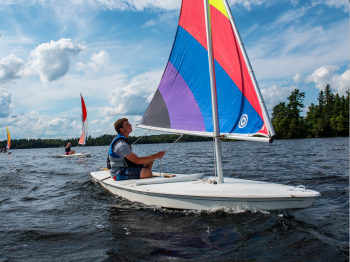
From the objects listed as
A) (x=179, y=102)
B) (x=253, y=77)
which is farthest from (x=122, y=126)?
(x=253, y=77)

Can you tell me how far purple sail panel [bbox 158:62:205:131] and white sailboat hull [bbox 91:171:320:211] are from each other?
1.42 m

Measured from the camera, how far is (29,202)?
6.46m

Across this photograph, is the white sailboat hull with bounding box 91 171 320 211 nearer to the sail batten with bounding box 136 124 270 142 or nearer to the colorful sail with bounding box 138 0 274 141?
the sail batten with bounding box 136 124 270 142

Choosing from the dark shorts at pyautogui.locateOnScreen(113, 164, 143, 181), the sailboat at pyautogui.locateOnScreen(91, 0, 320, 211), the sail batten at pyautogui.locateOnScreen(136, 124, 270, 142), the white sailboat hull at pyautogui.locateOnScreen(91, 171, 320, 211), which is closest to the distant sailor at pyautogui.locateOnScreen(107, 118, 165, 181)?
the dark shorts at pyautogui.locateOnScreen(113, 164, 143, 181)

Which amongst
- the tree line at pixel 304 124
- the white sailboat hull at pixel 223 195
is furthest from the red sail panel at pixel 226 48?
the tree line at pixel 304 124

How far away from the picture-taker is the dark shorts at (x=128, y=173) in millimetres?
5820

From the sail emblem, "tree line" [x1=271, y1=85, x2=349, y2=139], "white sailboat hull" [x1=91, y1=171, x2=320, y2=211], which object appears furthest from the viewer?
"tree line" [x1=271, y1=85, x2=349, y2=139]

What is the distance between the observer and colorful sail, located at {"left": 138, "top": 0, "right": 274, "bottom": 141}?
4.51m

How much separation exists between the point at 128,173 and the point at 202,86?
2.84m

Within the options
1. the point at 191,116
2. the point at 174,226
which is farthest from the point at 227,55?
the point at 174,226

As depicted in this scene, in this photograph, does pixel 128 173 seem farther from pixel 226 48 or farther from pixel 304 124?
pixel 304 124

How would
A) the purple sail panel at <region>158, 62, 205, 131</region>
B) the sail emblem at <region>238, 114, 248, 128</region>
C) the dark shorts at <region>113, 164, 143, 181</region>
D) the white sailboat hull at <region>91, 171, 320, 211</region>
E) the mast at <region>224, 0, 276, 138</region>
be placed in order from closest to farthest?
the white sailboat hull at <region>91, 171, 320, 211</region>
the mast at <region>224, 0, 276, 138</region>
the sail emblem at <region>238, 114, 248, 128</region>
the purple sail panel at <region>158, 62, 205, 131</region>
the dark shorts at <region>113, 164, 143, 181</region>

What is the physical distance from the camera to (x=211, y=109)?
5.22 m

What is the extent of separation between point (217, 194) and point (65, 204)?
4.26 metres
